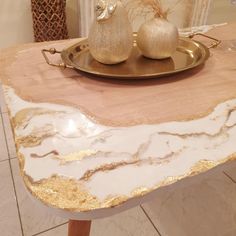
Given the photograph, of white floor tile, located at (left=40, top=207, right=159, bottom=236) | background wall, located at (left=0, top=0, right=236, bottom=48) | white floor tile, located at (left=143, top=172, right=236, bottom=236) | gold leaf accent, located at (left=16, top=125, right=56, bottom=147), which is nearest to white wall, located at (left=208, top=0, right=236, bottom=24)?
background wall, located at (left=0, top=0, right=236, bottom=48)

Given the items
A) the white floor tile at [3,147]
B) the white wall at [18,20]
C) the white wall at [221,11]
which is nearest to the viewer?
the white floor tile at [3,147]

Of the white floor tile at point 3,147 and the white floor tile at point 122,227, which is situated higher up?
the white floor tile at point 3,147

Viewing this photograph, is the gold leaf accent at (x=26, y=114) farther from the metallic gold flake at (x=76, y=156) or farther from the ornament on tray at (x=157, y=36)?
the ornament on tray at (x=157, y=36)

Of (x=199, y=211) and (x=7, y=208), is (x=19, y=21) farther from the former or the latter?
(x=199, y=211)

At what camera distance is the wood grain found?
1.52 ft

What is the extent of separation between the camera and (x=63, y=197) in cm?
31

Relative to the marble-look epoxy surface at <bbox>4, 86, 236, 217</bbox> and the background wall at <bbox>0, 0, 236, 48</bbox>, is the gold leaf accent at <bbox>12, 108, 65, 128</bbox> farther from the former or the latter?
the background wall at <bbox>0, 0, 236, 48</bbox>

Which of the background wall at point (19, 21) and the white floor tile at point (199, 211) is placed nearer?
the white floor tile at point (199, 211)

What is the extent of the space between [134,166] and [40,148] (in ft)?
0.46

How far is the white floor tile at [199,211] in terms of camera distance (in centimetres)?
83

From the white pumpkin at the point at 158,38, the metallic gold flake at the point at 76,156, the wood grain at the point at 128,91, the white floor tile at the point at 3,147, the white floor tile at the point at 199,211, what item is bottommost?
the white floor tile at the point at 3,147

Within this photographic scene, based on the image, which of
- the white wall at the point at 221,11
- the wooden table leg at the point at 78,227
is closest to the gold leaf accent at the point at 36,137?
the wooden table leg at the point at 78,227

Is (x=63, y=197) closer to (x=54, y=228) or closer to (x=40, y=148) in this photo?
(x=40, y=148)

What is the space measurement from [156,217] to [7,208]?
0.50 metres
